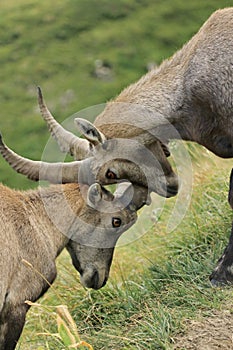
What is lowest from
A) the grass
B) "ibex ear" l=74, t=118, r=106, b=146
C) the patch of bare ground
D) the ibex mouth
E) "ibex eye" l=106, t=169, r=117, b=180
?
the grass

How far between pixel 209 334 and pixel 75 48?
64.5 m

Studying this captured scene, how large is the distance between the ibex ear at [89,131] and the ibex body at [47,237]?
0.61 meters

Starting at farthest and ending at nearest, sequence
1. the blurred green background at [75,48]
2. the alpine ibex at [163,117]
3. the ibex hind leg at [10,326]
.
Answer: the blurred green background at [75,48] → the alpine ibex at [163,117] → the ibex hind leg at [10,326]

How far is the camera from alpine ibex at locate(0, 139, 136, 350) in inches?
338

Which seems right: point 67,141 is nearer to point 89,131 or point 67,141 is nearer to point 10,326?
point 89,131

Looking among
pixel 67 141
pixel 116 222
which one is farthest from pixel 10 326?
pixel 67 141

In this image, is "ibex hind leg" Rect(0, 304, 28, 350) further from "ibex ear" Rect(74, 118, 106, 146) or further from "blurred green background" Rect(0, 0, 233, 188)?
"blurred green background" Rect(0, 0, 233, 188)

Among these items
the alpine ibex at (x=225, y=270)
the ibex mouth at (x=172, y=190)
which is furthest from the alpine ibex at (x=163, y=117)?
the alpine ibex at (x=225, y=270)

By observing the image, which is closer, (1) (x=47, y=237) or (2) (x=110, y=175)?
(1) (x=47, y=237)

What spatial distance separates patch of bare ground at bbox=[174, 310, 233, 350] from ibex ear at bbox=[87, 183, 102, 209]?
2058 millimetres

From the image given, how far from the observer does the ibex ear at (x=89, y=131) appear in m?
9.30

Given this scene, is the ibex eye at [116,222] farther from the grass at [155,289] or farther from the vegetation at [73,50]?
the vegetation at [73,50]

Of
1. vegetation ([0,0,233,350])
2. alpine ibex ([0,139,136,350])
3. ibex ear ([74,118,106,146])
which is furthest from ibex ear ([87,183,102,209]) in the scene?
vegetation ([0,0,233,350])

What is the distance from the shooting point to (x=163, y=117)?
980 cm
